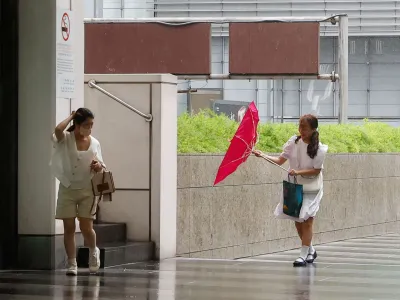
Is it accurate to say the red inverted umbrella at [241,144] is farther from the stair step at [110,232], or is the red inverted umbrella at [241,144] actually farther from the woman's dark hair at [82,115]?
the woman's dark hair at [82,115]

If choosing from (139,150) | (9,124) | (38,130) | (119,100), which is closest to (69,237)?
(38,130)

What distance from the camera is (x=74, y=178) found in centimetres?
1180

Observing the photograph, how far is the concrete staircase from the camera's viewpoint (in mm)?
12766

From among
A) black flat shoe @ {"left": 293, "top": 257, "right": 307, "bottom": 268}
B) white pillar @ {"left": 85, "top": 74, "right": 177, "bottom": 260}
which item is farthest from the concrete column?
black flat shoe @ {"left": 293, "top": 257, "right": 307, "bottom": 268}

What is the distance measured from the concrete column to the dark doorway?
6 centimetres

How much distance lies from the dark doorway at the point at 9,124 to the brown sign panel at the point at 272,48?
6.75 m

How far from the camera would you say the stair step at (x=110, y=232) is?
44.1 ft

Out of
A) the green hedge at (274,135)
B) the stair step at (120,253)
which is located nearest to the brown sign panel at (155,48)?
the green hedge at (274,135)

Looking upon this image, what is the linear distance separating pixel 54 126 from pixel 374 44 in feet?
78.3

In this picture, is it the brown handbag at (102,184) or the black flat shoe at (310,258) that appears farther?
the black flat shoe at (310,258)

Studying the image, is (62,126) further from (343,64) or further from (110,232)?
(343,64)

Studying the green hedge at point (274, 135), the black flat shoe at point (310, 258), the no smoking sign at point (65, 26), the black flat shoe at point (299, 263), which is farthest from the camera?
the green hedge at point (274, 135)

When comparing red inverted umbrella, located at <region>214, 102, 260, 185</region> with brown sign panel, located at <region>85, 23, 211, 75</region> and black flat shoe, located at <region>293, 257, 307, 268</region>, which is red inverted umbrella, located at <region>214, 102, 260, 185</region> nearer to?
black flat shoe, located at <region>293, 257, 307, 268</region>

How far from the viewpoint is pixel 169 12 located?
33.0m
